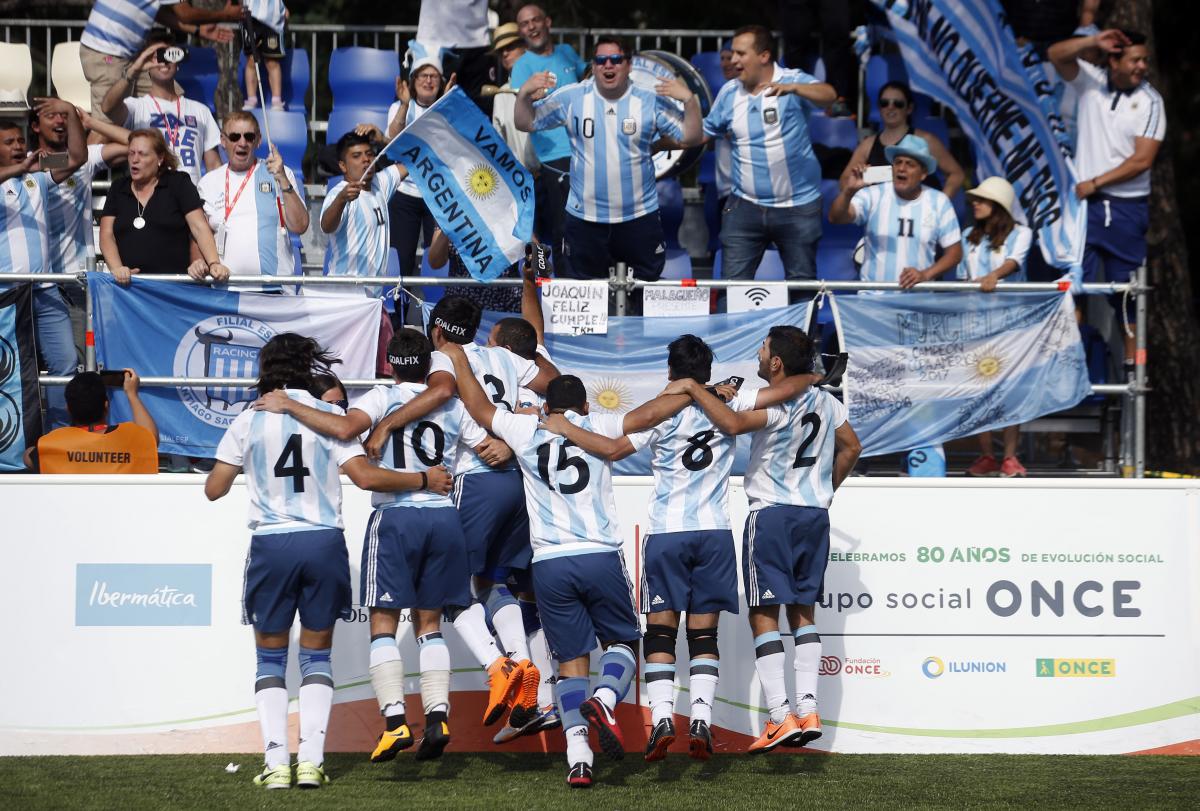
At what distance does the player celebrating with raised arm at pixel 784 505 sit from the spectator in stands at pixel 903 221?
2692 millimetres

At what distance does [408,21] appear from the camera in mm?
19219

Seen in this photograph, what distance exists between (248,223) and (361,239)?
0.75 metres

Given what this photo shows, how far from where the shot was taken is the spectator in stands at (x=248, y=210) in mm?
10102

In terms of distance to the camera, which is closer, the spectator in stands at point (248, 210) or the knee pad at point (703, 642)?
the knee pad at point (703, 642)

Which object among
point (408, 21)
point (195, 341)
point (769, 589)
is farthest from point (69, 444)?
point (408, 21)

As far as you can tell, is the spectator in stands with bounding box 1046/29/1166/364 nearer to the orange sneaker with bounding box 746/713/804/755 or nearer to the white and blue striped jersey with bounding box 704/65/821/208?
the white and blue striped jersey with bounding box 704/65/821/208

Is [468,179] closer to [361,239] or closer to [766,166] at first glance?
[361,239]

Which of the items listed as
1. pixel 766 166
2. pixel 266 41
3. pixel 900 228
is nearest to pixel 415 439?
pixel 766 166

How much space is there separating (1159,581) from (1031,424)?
225cm

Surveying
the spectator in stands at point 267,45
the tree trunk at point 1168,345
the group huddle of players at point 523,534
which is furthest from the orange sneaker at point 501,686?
the tree trunk at point 1168,345

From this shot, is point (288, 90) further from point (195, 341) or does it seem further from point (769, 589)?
point (769, 589)

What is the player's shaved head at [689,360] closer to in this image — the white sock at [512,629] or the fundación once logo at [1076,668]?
the white sock at [512,629]

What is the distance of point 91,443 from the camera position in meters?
8.62

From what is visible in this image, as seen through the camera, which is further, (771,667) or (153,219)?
(153,219)
